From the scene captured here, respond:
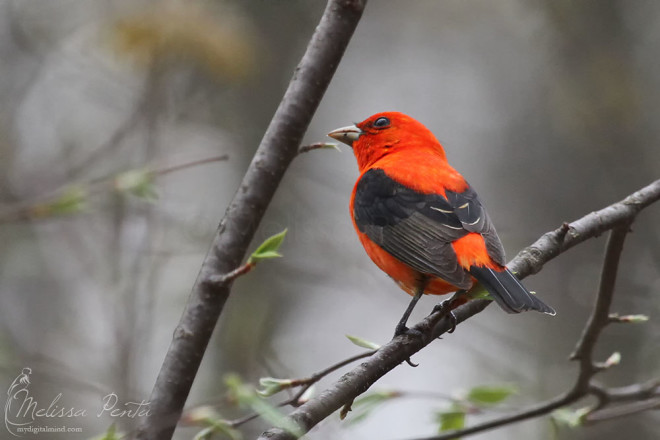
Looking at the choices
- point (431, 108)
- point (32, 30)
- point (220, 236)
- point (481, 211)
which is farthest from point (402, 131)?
point (431, 108)

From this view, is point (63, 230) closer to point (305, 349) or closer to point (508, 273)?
point (305, 349)

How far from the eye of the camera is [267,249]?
229 cm

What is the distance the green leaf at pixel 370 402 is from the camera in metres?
2.99

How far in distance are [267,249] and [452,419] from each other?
138 cm

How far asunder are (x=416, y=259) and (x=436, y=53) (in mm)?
→ 7165

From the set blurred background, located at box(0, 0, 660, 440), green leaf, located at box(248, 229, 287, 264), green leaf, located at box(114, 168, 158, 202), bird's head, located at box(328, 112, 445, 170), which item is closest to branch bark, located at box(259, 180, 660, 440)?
green leaf, located at box(248, 229, 287, 264)

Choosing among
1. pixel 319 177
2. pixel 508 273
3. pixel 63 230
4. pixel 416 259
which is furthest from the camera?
pixel 319 177

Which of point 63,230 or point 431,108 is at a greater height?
point 431,108

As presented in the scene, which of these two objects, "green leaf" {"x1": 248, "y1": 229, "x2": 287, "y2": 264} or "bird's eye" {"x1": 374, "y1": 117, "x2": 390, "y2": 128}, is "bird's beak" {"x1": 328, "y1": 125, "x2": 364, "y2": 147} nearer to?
"bird's eye" {"x1": 374, "y1": 117, "x2": 390, "y2": 128}

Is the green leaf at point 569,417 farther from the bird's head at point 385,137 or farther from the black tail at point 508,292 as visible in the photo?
the bird's head at point 385,137

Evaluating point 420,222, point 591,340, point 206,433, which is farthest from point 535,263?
point 206,433

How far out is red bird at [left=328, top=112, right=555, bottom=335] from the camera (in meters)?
3.24

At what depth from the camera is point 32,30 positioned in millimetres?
6836

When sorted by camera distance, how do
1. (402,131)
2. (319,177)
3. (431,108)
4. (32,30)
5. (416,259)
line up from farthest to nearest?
(431,108), (319,177), (32,30), (402,131), (416,259)
